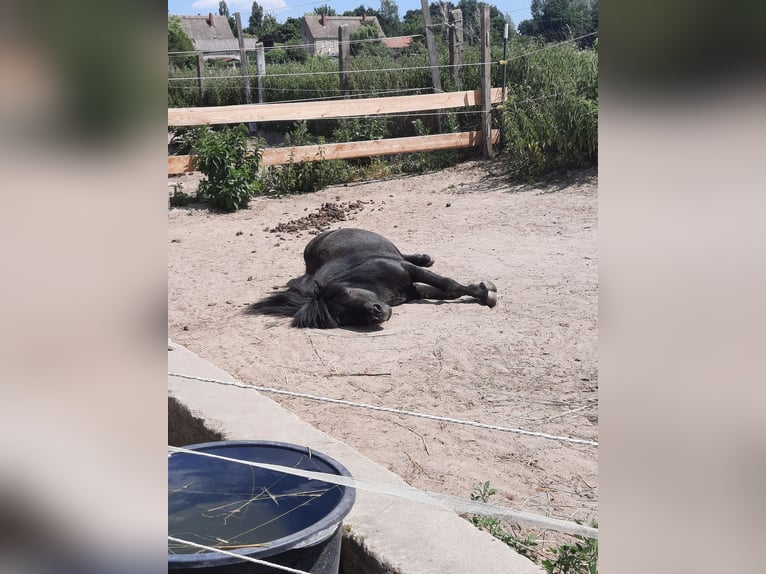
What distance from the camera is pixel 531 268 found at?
6215 mm

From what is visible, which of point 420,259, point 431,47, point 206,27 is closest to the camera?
point 420,259

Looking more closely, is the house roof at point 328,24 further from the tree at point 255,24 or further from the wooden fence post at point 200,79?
the wooden fence post at point 200,79

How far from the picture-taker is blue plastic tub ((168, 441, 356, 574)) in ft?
6.20

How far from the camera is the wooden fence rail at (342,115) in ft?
32.5

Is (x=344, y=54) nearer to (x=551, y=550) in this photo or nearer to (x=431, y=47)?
(x=431, y=47)

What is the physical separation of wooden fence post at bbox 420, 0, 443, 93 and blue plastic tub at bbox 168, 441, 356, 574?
32.5 feet

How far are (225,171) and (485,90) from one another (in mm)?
3952

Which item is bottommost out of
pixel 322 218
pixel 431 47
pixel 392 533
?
pixel 392 533

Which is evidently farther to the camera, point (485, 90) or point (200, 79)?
point (200, 79)

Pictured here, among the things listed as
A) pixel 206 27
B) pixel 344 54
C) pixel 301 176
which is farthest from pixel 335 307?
pixel 206 27

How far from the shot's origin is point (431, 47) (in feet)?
37.7
